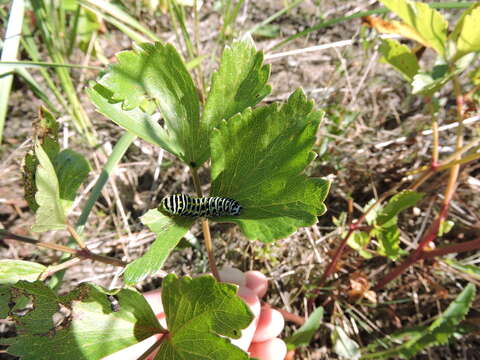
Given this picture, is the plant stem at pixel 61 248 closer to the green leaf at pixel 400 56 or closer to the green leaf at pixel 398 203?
the green leaf at pixel 398 203

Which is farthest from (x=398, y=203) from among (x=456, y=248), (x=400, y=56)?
(x=400, y=56)

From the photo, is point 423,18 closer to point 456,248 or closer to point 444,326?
point 456,248

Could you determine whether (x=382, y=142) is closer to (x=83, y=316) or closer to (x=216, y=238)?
(x=216, y=238)

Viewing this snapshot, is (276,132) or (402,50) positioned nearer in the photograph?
(276,132)

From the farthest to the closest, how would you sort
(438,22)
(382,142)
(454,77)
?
(382,142) → (454,77) → (438,22)

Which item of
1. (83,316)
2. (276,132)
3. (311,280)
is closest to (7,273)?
(83,316)

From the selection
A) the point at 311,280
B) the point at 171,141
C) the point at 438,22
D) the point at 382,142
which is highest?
the point at 438,22

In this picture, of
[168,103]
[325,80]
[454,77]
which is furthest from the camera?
[325,80]
